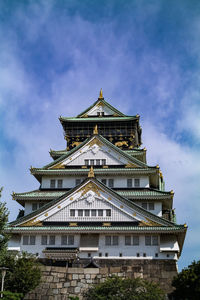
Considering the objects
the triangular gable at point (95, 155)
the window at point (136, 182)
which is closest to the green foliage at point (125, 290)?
the window at point (136, 182)

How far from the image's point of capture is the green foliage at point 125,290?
27500mm

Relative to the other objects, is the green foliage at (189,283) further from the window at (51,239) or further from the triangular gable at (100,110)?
the triangular gable at (100,110)

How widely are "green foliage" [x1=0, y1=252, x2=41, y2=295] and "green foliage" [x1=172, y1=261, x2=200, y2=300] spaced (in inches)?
375

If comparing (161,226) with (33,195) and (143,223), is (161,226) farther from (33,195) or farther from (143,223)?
(33,195)

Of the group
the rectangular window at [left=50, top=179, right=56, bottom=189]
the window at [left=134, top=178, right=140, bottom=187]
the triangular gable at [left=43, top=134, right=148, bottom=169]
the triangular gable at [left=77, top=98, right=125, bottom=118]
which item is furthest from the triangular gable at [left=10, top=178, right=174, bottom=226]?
the triangular gable at [left=77, top=98, right=125, bottom=118]

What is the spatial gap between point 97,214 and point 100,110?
765 inches

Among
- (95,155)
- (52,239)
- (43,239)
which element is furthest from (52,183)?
(52,239)

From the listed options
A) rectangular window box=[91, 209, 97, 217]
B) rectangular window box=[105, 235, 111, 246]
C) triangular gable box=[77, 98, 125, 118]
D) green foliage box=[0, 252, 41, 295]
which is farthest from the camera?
triangular gable box=[77, 98, 125, 118]

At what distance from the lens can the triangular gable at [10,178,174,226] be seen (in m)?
38.2

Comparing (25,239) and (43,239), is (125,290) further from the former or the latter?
(25,239)

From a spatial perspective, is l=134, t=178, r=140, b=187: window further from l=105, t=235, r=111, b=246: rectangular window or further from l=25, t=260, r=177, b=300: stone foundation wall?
l=25, t=260, r=177, b=300: stone foundation wall

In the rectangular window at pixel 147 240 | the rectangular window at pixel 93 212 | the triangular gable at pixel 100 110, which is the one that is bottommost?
the rectangular window at pixel 147 240

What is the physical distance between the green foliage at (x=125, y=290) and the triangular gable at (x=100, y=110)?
28852mm

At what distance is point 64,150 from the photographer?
5241 cm
